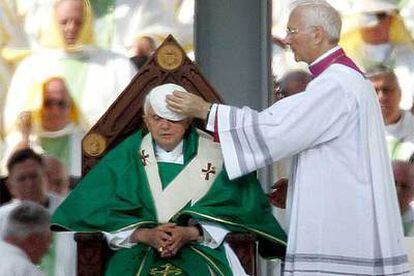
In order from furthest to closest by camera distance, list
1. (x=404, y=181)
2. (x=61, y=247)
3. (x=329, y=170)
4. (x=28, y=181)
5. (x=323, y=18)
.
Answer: (x=404, y=181)
(x=28, y=181)
(x=61, y=247)
(x=323, y=18)
(x=329, y=170)

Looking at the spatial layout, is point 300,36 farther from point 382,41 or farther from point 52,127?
point 52,127

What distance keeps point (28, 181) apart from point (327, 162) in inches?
81.6

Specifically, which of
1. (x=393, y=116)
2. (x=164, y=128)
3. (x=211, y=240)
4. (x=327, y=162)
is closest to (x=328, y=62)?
(x=327, y=162)

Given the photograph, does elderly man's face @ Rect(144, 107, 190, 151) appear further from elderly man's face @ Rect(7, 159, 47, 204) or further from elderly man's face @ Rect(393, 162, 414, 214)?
elderly man's face @ Rect(393, 162, 414, 214)

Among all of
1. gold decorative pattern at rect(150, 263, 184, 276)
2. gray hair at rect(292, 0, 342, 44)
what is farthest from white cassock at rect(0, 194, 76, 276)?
gray hair at rect(292, 0, 342, 44)

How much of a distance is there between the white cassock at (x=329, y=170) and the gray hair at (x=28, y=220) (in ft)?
5.51

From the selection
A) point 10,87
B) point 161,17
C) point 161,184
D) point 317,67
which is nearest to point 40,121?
point 10,87

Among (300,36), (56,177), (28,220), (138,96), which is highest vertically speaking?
(300,36)

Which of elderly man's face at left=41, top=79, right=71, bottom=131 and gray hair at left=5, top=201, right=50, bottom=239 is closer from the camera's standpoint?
gray hair at left=5, top=201, right=50, bottom=239

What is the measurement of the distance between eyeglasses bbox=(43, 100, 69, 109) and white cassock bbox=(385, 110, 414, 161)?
1730 millimetres

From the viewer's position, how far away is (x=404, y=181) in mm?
7289

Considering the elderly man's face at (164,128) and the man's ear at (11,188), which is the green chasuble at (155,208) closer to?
the elderly man's face at (164,128)

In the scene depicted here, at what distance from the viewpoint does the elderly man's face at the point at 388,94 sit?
7.35 m

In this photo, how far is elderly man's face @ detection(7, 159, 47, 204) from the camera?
23.5ft
